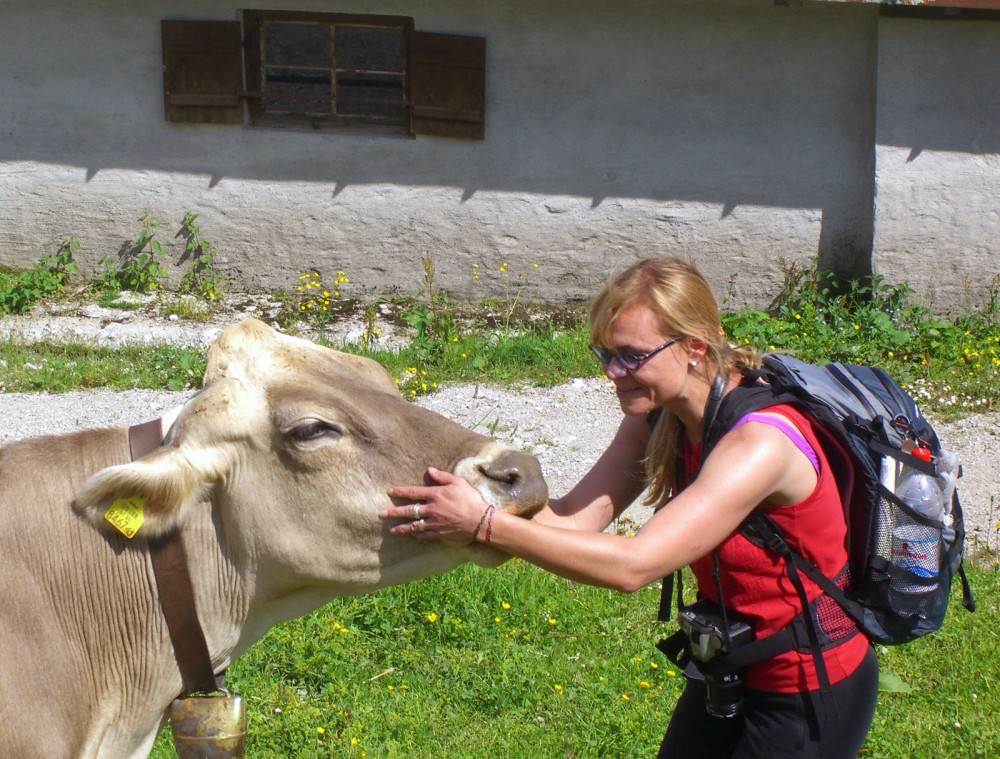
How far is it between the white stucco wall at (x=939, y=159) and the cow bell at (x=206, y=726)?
7.54 metres

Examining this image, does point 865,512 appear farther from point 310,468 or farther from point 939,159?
point 939,159

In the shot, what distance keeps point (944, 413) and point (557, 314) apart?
318 centimetres

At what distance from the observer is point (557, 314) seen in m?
9.22

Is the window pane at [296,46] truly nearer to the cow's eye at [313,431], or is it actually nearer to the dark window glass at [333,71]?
the dark window glass at [333,71]

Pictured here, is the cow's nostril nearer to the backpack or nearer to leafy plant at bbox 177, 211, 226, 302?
the backpack

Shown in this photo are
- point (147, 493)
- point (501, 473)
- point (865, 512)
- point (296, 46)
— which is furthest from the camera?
point (296, 46)

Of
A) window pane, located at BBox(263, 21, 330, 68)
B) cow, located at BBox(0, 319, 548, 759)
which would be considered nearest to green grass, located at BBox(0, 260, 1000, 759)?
cow, located at BBox(0, 319, 548, 759)

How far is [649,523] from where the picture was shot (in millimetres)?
2459

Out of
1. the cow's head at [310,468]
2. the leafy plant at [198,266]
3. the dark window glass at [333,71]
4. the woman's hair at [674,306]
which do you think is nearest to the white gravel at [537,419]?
the leafy plant at [198,266]

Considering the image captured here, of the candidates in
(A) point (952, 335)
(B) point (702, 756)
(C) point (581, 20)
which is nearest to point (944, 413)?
(A) point (952, 335)

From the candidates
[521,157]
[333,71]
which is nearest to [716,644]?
[521,157]

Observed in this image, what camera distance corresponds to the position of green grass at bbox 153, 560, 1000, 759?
160 inches

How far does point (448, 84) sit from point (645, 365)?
668 cm

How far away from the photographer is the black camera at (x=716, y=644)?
267 centimetres
